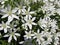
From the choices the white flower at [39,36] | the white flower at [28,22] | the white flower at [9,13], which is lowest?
the white flower at [39,36]

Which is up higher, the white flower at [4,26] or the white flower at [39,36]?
the white flower at [4,26]

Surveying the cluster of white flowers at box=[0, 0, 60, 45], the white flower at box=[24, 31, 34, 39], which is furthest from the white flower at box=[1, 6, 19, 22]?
the white flower at box=[24, 31, 34, 39]

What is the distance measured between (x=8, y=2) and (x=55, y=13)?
0.54 metres

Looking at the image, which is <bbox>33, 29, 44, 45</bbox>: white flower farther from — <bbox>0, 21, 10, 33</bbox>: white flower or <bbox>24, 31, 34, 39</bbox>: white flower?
<bbox>0, 21, 10, 33</bbox>: white flower

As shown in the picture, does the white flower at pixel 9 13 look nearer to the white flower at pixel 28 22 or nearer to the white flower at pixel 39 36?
the white flower at pixel 28 22

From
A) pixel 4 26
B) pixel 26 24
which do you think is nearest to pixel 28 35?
pixel 26 24

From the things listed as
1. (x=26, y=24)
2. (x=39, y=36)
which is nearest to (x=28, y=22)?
(x=26, y=24)

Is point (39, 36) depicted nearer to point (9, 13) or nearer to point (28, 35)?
point (28, 35)

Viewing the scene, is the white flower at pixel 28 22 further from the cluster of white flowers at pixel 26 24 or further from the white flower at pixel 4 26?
the white flower at pixel 4 26

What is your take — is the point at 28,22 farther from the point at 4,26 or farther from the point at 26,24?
the point at 4,26

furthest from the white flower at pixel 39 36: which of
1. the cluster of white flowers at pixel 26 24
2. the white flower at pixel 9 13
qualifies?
the white flower at pixel 9 13

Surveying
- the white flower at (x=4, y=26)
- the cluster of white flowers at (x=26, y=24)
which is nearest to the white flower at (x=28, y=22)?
the cluster of white flowers at (x=26, y=24)

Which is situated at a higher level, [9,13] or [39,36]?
[9,13]

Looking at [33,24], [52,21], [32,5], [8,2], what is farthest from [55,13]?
[8,2]
